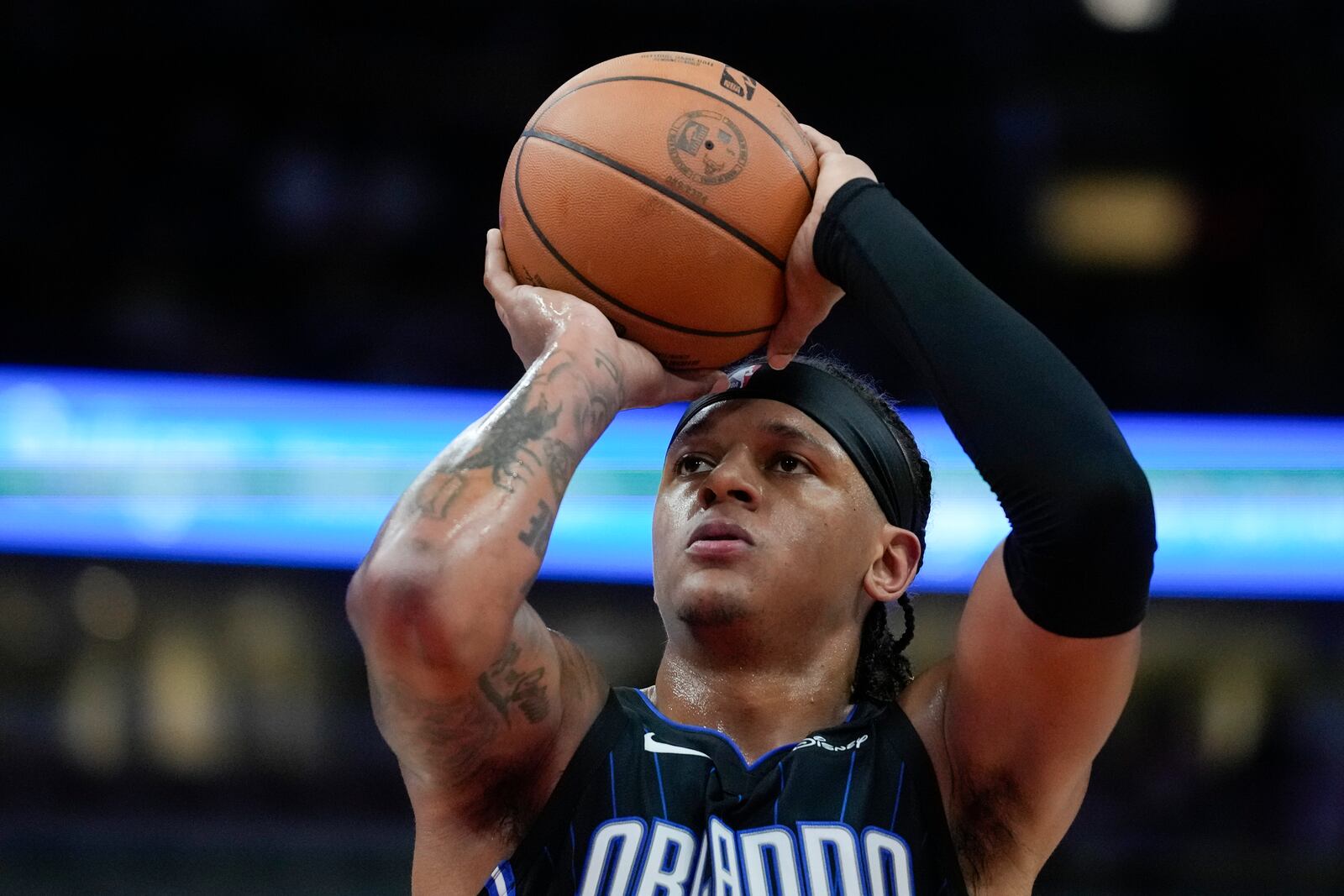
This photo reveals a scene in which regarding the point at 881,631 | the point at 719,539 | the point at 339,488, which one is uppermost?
the point at 719,539

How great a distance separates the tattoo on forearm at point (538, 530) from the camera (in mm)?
2070

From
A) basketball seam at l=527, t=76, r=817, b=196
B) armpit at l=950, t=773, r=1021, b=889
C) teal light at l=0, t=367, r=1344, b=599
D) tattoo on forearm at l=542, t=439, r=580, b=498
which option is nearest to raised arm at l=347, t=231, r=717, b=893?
tattoo on forearm at l=542, t=439, r=580, b=498

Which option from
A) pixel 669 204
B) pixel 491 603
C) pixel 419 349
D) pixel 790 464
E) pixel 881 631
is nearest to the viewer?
pixel 491 603

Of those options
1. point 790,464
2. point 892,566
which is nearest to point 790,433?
point 790,464

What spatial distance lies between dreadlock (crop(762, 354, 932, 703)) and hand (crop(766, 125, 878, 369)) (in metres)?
0.38

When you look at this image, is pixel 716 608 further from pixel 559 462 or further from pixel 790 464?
pixel 559 462

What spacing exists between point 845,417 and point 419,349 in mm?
4862

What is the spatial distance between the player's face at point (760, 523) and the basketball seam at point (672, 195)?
1.37 ft

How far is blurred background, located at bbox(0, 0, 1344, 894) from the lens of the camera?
6555mm

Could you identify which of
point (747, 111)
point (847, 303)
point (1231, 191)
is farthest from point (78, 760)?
point (1231, 191)

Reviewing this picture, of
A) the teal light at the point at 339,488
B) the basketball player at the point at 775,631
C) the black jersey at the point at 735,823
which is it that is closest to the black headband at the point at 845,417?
the basketball player at the point at 775,631

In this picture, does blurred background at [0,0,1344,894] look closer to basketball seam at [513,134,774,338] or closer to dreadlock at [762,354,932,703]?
dreadlock at [762,354,932,703]

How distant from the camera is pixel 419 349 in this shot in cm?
725

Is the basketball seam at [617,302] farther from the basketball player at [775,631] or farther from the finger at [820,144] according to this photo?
the finger at [820,144]
